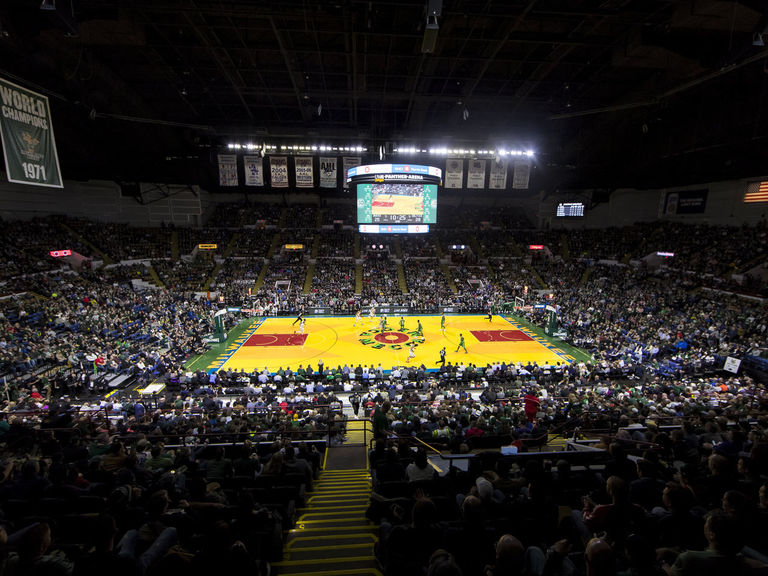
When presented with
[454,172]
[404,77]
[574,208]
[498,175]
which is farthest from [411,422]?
Result: [574,208]

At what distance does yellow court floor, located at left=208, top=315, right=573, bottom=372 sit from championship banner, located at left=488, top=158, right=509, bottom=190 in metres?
12.1

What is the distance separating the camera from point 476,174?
32219 mm

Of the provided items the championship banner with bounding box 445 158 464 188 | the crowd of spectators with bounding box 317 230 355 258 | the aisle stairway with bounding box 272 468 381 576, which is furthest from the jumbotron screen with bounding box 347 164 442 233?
the aisle stairway with bounding box 272 468 381 576

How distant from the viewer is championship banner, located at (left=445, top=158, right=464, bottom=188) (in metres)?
31.7

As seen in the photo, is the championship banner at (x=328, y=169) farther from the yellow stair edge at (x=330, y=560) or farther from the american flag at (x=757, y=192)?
the american flag at (x=757, y=192)

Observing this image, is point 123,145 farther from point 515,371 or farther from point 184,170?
point 515,371

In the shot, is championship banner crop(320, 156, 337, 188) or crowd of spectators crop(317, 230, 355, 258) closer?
championship banner crop(320, 156, 337, 188)

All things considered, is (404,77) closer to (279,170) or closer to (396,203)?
(396,203)

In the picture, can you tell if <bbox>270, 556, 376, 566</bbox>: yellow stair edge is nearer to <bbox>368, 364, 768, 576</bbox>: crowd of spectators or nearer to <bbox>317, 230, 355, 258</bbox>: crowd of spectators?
<bbox>368, 364, 768, 576</bbox>: crowd of spectators

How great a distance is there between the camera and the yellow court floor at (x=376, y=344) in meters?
23.4

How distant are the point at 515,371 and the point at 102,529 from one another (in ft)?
62.9

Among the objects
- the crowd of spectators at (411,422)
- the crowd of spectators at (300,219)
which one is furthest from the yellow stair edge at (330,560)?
the crowd of spectators at (300,219)

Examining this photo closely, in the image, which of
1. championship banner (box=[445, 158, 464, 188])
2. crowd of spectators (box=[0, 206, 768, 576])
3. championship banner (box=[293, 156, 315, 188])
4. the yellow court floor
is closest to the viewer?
crowd of spectators (box=[0, 206, 768, 576])

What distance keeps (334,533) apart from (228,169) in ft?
107
